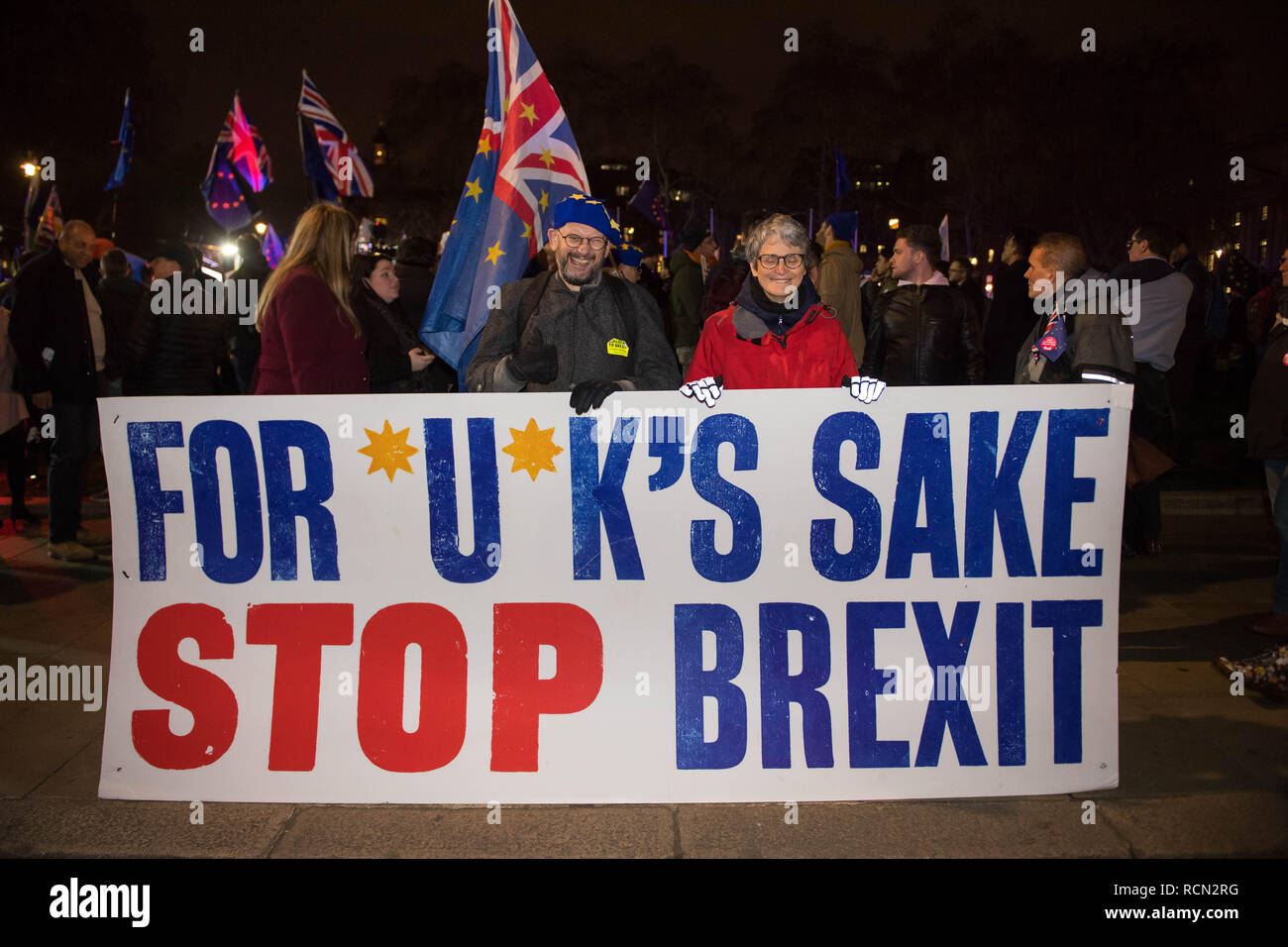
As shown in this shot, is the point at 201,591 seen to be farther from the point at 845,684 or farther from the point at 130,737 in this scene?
the point at 845,684

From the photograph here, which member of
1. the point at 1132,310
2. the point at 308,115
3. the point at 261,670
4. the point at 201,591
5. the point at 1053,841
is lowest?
the point at 1053,841

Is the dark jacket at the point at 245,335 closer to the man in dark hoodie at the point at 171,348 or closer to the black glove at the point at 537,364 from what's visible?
the man in dark hoodie at the point at 171,348

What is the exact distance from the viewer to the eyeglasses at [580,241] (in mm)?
3828

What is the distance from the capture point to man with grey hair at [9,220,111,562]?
6.65m

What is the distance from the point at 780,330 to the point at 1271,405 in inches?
113

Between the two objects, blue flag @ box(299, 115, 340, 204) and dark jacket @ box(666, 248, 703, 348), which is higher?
blue flag @ box(299, 115, 340, 204)

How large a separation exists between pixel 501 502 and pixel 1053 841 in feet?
6.42

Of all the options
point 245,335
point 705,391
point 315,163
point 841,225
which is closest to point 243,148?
point 315,163

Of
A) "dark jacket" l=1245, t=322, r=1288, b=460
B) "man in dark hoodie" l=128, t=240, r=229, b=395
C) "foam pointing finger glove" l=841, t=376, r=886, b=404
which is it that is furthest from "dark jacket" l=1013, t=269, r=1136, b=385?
"man in dark hoodie" l=128, t=240, r=229, b=395

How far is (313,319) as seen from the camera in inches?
162

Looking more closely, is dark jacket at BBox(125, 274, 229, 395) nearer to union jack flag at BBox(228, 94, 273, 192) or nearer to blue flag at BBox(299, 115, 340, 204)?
blue flag at BBox(299, 115, 340, 204)

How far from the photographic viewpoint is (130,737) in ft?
11.0

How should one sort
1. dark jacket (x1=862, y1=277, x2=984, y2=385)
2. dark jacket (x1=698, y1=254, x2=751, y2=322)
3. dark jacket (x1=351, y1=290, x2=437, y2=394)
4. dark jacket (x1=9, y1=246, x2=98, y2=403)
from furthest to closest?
dark jacket (x1=698, y1=254, x2=751, y2=322) < dark jacket (x1=9, y1=246, x2=98, y2=403) < dark jacket (x1=862, y1=277, x2=984, y2=385) < dark jacket (x1=351, y1=290, x2=437, y2=394)

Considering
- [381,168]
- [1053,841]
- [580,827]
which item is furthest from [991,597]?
[381,168]
